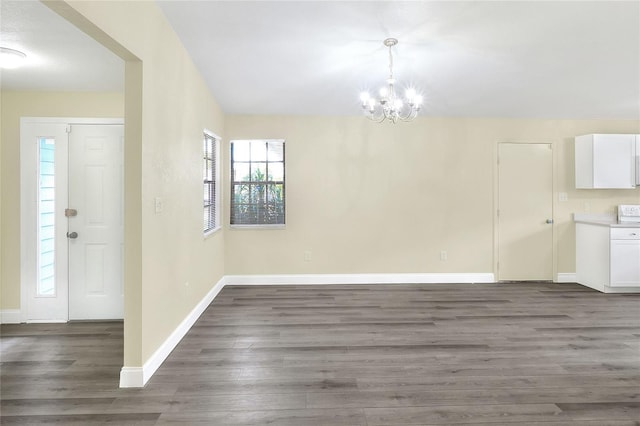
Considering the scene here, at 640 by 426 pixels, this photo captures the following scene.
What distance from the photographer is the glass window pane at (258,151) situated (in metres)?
5.20

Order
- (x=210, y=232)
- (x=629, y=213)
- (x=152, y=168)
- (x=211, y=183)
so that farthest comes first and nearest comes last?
1. (x=629, y=213)
2. (x=211, y=183)
3. (x=210, y=232)
4. (x=152, y=168)

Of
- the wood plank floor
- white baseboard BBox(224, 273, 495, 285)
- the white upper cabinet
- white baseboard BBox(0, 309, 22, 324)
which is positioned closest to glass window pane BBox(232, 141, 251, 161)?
white baseboard BBox(224, 273, 495, 285)

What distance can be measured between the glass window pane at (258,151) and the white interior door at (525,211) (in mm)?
3444

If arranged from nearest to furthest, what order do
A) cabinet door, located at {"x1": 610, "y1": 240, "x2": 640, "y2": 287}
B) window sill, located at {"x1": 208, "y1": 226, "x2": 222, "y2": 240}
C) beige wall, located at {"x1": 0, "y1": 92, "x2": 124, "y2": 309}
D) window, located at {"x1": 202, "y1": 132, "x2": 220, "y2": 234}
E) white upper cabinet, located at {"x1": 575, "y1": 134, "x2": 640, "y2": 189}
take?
beige wall, located at {"x1": 0, "y1": 92, "x2": 124, "y2": 309} → window sill, located at {"x1": 208, "y1": 226, "x2": 222, "y2": 240} → window, located at {"x1": 202, "y1": 132, "x2": 220, "y2": 234} → cabinet door, located at {"x1": 610, "y1": 240, "x2": 640, "y2": 287} → white upper cabinet, located at {"x1": 575, "y1": 134, "x2": 640, "y2": 189}

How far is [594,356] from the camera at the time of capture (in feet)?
9.38

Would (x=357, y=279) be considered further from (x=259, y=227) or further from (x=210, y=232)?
(x=210, y=232)

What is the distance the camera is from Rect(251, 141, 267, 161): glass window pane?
17.1 ft

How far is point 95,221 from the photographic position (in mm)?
3674

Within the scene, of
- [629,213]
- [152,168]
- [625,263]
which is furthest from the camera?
[629,213]

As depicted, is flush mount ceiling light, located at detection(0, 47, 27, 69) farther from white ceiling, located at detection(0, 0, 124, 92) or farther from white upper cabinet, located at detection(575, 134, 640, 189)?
white upper cabinet, located at detection(575, 134, 640, 189)

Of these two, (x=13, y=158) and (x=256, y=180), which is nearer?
(x=13, y=158)

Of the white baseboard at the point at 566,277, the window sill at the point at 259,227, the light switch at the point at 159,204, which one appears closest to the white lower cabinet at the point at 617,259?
the white baseboard at the point at 566,277

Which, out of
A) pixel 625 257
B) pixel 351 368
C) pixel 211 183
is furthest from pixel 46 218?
pixel 625 257

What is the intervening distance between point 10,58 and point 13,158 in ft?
4.00
